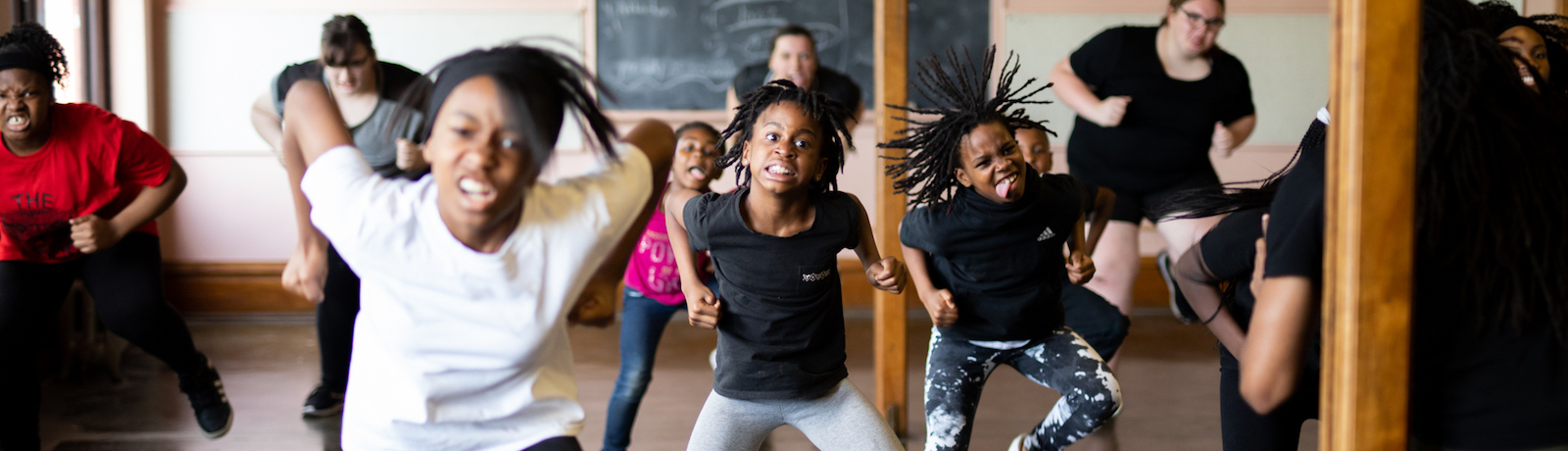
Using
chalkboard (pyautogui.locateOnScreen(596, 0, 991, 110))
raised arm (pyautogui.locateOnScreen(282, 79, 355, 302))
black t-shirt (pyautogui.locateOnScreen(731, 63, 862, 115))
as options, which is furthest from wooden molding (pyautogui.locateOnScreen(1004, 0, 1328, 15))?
raised arm (pyautogui.locateOnScreen(282, 79, 355, 302))

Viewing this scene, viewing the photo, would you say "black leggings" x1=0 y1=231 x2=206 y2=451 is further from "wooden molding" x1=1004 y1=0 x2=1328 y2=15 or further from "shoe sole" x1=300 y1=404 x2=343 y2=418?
"wooden molding" x1=1004 y1=0 x2=1328 y2=15

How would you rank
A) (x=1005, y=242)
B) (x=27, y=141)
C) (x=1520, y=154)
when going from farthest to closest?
(x=27, y=141), (x=1005, y=242), (x=1520, y=154)

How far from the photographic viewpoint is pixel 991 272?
2.32m

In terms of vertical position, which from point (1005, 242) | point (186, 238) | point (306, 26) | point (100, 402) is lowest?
point (100, 402)

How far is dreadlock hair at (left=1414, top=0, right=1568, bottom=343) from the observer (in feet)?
4.11

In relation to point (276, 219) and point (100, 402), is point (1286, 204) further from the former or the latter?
point (276, 219)

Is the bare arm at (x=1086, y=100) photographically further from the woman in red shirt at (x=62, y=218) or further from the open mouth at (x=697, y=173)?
the woman in red shirt at (x=62, y=218)

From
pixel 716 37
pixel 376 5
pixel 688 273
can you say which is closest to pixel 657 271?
pixel 688 273

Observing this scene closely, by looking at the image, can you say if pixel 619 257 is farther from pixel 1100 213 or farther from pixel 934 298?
pixel 1100 213

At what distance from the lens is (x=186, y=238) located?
534cm

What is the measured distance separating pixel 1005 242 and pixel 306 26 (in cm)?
428

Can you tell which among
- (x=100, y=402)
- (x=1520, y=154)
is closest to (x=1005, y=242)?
(x=1520, y=154)

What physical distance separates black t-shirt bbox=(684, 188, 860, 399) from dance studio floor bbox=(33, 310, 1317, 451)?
1187 millimetres

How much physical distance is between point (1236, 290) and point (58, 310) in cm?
285
